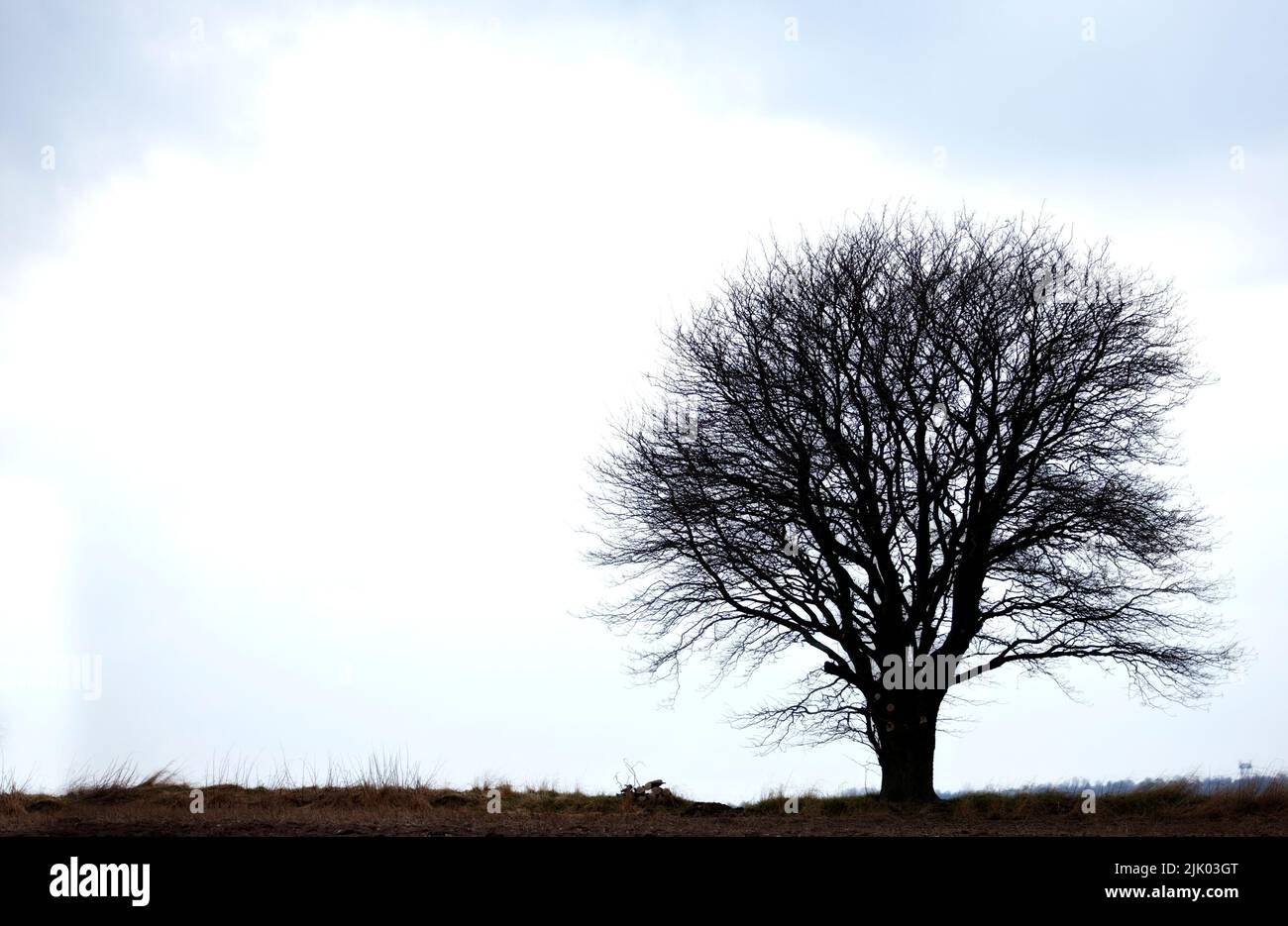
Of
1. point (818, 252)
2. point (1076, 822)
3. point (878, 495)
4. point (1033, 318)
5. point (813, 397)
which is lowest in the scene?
point (1076, 822)

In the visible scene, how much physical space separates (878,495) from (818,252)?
15.8 ft

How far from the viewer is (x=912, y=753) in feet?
67.2

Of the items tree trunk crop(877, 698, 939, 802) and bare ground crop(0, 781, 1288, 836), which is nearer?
bare ground crop(0, 781, 1288, 836)

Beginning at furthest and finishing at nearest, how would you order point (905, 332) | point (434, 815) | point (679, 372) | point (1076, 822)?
point (679, 372), point (905, 332), point (1076, 822), point (434, 815)

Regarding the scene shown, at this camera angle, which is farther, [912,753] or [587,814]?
[912,753]

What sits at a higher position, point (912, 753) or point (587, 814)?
point (912, 753)

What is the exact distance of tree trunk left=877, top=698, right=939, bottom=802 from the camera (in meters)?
20.4

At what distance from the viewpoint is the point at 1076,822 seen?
16.9 m

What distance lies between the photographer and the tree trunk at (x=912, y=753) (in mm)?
20406

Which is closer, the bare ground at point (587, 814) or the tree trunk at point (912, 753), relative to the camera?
the bare ground at point (587, 814)

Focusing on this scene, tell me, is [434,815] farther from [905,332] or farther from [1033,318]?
[1033,318]
